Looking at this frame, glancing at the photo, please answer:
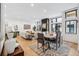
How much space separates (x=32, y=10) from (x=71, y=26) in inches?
40.0

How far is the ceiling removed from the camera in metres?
2.53

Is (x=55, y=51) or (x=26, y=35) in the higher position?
(x=26, y=35)

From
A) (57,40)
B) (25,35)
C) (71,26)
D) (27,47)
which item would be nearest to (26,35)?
(25,35)

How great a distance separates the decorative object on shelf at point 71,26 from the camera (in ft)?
8.27

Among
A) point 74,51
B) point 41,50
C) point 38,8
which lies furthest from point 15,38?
point 74,51

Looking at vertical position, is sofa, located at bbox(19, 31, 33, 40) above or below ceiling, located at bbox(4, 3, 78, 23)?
below

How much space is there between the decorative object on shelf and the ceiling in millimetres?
309

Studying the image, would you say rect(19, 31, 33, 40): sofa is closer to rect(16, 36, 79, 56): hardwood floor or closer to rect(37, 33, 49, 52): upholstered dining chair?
rect(16, 36, 79, 56): hardwood floor

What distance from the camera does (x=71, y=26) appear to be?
8.39ft

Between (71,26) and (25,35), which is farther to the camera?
(25,35)

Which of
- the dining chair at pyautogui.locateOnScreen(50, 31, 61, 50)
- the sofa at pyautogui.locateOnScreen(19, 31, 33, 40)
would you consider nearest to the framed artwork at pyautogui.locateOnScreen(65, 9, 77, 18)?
the dining chair at pyautogui.locateOnScreen(50, 31, 61, 50)

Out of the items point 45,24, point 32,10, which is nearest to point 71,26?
point 45,24

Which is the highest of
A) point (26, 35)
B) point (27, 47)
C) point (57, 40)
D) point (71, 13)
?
point (71, 13)

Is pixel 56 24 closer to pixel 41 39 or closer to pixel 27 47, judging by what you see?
pixel 41 39
